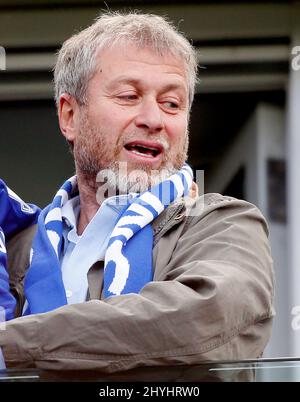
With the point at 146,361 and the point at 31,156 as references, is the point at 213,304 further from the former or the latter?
the point at 31,156

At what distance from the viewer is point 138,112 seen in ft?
8.68

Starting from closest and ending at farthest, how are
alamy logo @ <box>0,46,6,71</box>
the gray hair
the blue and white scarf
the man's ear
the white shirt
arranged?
the blue and white scarf
the white shirt
the gray hair
the man's ear
alamy logo @ <box>0,46,6,71</box>

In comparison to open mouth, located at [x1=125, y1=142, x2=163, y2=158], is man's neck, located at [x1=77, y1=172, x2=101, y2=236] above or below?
below

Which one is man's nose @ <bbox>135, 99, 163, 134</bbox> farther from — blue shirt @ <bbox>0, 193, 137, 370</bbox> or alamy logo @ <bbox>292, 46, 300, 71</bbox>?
alamy logo @ <bbox>292, 46, 300, 71</bbox>

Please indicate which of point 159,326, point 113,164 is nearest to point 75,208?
point 113,164

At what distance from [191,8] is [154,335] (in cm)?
313

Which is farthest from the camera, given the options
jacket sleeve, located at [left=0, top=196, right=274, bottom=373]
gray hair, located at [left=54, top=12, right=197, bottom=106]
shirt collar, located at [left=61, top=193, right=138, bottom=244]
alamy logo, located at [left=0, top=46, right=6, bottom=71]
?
alamy logo, located at [left=0, top=46, right=6, bottom=71]

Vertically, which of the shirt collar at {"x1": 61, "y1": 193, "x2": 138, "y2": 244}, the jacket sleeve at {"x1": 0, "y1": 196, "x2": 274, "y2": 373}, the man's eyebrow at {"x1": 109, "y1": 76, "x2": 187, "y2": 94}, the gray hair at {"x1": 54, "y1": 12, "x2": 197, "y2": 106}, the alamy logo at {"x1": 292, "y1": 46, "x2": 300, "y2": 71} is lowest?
the jacket sleeve at {"x1": 0, "y1": 196, "x2": 274, "y2": 373}

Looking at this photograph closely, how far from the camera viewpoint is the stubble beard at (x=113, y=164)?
2602 mm

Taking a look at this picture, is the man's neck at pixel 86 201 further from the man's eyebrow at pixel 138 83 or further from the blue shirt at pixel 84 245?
the man's eyebrow at pixel 138 83

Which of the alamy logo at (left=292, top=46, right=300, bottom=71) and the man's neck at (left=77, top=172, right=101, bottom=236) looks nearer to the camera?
the man's neck at (left=77, top=172, right=101, bottom=236)

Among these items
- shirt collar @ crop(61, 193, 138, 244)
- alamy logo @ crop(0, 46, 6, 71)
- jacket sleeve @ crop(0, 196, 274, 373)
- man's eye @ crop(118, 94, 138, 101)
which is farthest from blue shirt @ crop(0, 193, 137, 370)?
alamy logo @ crop(0, 46, 6, 71)

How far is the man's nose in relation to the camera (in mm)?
2613

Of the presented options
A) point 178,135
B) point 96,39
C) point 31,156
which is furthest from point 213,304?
point 31,156
